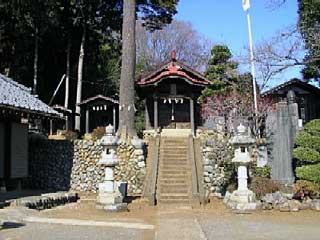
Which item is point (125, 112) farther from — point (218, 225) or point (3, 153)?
point (218, 225)

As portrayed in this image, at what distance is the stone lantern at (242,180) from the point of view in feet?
42.8

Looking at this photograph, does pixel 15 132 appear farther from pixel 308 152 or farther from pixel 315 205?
pixel 315 205

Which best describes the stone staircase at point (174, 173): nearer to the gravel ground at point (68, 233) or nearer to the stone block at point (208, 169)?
the stone block at point (208, 169)

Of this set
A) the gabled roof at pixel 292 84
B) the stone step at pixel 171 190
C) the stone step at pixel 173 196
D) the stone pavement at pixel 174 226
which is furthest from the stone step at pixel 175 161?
the gabled roof at pixel 292 84

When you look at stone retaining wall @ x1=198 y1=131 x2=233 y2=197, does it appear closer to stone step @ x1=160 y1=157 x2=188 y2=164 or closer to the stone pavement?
stone step @ x1=160 y1=157 x2=188 y2=164

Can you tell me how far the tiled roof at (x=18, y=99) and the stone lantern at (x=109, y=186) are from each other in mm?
2862

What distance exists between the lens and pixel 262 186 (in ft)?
47.6

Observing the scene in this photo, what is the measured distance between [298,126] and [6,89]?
33.2ft

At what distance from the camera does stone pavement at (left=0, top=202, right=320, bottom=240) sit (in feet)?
29.6

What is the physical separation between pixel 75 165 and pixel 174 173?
443 cm

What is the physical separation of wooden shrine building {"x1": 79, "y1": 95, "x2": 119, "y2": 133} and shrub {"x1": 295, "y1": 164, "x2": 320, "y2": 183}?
18924mm

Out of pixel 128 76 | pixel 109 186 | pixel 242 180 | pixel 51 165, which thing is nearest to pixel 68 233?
pixel 109 186

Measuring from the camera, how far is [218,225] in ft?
34.5

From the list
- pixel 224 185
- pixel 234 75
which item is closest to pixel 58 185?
pixel 224 185
